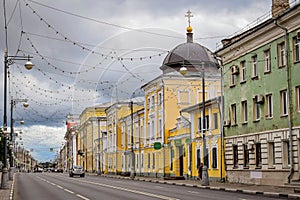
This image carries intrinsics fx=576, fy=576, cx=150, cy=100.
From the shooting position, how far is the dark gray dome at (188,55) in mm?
60438

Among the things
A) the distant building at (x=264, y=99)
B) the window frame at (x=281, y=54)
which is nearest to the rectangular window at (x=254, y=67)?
the distant building at (x=264, y=99)

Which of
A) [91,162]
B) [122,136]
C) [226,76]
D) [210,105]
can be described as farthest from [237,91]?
[91,162]

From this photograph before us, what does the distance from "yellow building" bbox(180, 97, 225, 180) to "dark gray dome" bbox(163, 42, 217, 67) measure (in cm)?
1013

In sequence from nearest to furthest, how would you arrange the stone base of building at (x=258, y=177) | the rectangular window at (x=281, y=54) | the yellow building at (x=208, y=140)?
the stone base of building at (x=258, y=177) < the rectangular window at (x=281, y=54) < the yellow building at (x=208, y=140)

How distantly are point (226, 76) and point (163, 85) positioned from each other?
1669 cm

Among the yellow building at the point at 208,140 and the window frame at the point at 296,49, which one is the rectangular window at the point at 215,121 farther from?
the window frame at the point at 296,49

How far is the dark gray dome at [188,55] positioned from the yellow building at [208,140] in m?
10.1

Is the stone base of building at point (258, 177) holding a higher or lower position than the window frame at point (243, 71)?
lower

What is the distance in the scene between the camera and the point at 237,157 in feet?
133

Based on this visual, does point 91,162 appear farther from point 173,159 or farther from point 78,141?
point 173,159

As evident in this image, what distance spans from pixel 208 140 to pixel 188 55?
16.4 m

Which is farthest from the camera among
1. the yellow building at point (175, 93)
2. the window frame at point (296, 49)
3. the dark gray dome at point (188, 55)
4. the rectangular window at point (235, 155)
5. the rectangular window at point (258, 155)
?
the dark gray dome at point (188, 55)

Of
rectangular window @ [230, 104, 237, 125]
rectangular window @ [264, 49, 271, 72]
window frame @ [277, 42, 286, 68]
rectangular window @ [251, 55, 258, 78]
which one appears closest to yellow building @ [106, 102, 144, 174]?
rectangular window @ [230, 104, 237, 125]

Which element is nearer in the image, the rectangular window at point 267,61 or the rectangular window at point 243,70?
the rectangular window at point 267,61
